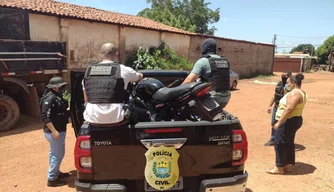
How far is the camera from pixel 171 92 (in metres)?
3.17

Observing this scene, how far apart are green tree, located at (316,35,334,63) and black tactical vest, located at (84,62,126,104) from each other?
5277 cm

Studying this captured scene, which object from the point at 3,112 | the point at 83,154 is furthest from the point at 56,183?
the point at 3,112

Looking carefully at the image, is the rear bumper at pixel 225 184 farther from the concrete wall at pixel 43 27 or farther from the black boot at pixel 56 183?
the concrete wall at pixel 43 27

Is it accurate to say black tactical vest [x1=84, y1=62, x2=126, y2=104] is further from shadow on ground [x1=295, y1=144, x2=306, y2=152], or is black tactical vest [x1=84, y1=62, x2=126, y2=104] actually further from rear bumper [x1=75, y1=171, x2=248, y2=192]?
shadow on ground [x1=295, y1=144, x2=306, y2=152]

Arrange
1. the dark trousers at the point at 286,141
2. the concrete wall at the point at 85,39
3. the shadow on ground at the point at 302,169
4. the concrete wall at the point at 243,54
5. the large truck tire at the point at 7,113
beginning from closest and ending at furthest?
1. the dark trousers at the point at 286,141
2. the shadow on ground at the point at 302,169
3. the large truck tire at the point at 7,113
4. the concrete wall at the point at 85,39
5. the concrete wall at the point at 243,54

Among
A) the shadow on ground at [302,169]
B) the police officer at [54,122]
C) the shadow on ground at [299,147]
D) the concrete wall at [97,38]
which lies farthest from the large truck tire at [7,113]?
the shadow on ground at [299,147]

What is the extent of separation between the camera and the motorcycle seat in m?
3.06

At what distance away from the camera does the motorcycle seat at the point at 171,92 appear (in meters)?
3.06

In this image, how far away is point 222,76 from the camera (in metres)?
4.00

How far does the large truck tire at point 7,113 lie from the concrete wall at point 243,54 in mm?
15359

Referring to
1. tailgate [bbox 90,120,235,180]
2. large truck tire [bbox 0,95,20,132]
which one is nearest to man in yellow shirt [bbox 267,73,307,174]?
tailgate [bbox 90,120,235,180]

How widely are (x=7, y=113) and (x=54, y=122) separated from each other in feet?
13.8

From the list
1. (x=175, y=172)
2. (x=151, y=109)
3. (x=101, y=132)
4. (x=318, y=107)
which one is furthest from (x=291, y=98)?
(x=318, y=107)

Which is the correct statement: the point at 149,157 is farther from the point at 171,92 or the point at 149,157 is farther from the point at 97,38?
the point at 97,38
